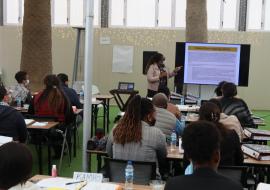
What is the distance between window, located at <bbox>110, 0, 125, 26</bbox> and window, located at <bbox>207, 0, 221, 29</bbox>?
8.91ft

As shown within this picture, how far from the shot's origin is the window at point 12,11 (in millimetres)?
14031

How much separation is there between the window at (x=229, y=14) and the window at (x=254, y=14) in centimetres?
44

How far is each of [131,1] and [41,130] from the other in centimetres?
888

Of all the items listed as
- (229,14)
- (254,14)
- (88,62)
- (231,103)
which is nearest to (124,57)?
(229,14)

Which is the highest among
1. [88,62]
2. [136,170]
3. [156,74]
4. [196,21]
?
[196,21]

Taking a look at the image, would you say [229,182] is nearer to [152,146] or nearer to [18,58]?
[152,146]

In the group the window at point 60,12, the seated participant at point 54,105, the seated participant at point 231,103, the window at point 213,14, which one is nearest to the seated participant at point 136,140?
the seated participant at point 231,103

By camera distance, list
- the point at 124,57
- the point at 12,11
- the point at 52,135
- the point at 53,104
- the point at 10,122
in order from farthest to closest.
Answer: the point at 12,11 < the point at 124,57 < the point at 53,104 < the point at 52,135 < the point at 10,122

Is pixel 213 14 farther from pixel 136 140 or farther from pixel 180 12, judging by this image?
pixel 136 140

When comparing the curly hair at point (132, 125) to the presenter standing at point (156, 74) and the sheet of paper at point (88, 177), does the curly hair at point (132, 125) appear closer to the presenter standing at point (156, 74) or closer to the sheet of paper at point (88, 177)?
the sheet of paper at point (88, 177)

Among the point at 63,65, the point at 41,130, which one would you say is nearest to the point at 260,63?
the point at 63,65

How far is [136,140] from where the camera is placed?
3.97 meters

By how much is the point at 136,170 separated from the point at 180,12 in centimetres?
1050

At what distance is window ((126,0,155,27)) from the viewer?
13.7m
